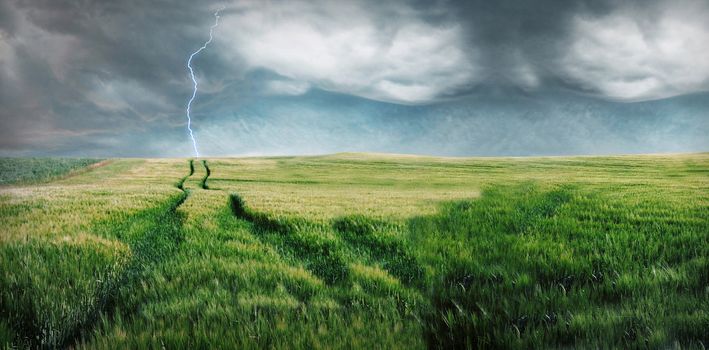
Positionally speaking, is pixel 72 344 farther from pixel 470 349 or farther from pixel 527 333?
pixel 527 333

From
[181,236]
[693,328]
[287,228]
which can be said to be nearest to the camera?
[693,328]

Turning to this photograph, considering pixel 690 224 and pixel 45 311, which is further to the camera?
pixel 690 224

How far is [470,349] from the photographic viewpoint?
2.82 meters

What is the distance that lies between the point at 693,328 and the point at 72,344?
4.20 meters

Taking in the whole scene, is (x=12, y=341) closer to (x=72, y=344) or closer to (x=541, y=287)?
(x=72, y=344)

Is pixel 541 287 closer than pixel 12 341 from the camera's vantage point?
No

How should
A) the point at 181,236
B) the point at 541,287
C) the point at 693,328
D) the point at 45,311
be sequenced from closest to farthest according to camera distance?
the point at 693,328 → the point at 45,311 → the point at 541,287 → the point at 181,236

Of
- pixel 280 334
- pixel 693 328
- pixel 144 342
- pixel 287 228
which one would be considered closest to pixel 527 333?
pixel 693 328

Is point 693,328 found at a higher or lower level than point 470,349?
higher

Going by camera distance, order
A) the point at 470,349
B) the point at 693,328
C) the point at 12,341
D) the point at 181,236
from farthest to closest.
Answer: the point at 181,236
the point at 12,341
the point at 470,349
the point at 693,328

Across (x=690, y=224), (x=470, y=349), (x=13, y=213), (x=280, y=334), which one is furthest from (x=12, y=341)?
(x=690, y=224)

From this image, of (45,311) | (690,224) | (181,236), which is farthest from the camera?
(181,236)

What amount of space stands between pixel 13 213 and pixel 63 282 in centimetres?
525

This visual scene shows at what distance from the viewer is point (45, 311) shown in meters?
3.45
